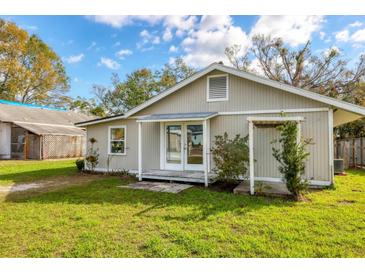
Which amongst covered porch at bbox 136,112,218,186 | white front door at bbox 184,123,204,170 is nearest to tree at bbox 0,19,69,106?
covered porch at bbox 136,112,218,186

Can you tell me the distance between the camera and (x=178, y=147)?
9.69m

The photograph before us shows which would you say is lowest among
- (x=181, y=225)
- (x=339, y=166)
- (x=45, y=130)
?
(x=181, y=225)

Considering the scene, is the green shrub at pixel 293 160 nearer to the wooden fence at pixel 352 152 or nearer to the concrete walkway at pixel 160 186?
the concrete walkway at pixel 160 186

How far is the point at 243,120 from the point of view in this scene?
857 centimetres

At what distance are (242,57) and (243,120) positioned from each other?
1762 centimetres

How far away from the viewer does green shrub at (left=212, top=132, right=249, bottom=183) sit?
738cm

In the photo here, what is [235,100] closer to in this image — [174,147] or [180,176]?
[174,147]

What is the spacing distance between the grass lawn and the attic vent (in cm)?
407

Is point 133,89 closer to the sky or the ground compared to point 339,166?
closer to the sky

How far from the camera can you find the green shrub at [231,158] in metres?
7.38

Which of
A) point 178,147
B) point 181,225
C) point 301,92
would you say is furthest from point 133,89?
point 181,225

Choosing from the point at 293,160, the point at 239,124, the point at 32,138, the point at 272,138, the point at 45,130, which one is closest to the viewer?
the point at 293,160

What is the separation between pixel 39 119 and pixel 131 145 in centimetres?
1637
